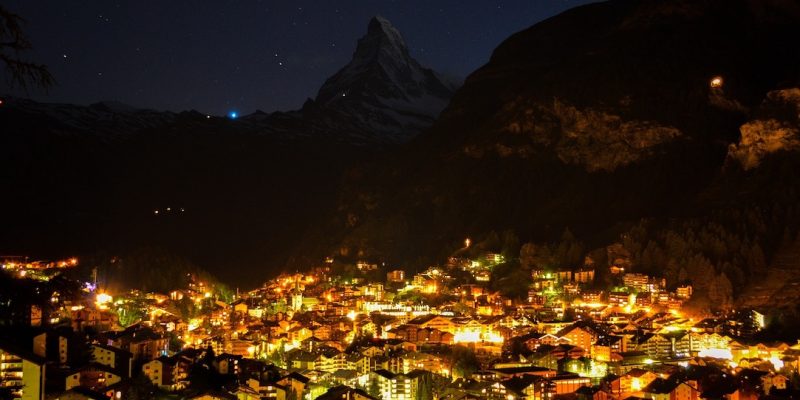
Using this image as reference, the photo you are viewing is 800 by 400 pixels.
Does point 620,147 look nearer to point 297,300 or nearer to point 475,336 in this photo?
point 475,336

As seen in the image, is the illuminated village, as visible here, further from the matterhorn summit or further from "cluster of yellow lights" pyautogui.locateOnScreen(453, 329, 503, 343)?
the matterhorn summit

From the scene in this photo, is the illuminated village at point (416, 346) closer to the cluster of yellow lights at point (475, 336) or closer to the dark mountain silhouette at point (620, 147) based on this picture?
the cluster of yellow lights at point (475, 336)

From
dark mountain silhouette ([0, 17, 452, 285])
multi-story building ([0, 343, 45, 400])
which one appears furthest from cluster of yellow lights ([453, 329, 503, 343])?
dark mountain silhouette ([0, 17, 452, 285])

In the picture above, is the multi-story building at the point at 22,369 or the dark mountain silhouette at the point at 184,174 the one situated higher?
the dark mountain silhouette at the point at 184,174

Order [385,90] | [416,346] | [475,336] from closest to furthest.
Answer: [416,346]
[475,336]
[385,90]

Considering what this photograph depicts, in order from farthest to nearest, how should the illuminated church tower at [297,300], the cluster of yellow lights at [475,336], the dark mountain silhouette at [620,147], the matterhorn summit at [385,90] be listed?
the matterhorn summit at [385,90] → the illuminated church tower at [297,300] → the dark mountain silhouette at [620,147] → the cluster of yellow lights at [475,336]

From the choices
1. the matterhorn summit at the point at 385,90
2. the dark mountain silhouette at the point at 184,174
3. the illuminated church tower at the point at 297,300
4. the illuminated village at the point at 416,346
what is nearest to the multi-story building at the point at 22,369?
the illuminated village at the point at 416,346

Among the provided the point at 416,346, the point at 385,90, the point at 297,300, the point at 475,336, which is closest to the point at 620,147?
the point at 475,336

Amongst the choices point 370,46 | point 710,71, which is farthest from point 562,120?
point 370,46

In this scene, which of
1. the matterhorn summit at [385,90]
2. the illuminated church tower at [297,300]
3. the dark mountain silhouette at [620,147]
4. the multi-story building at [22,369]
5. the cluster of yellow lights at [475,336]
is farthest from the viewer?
the matterhorn summit at [385,90]
